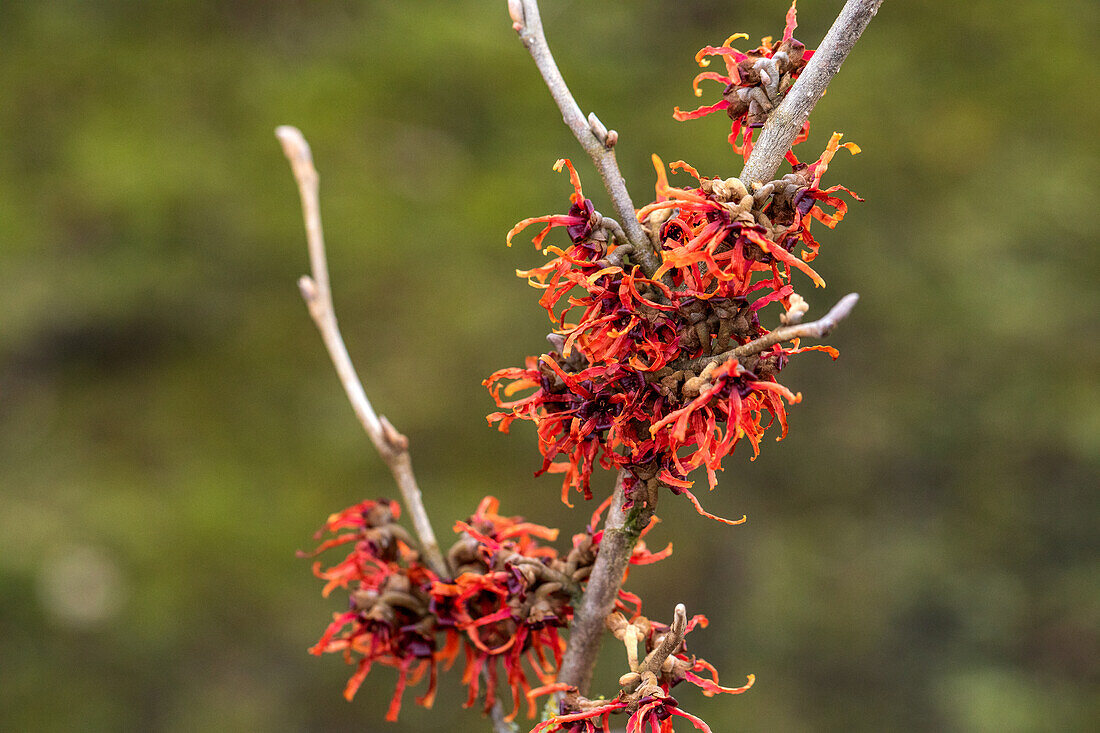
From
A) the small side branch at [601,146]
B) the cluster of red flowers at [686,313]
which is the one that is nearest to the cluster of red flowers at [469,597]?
the cluster of red flowers at [686,313]

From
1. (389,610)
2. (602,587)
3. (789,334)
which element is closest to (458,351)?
(389,610)

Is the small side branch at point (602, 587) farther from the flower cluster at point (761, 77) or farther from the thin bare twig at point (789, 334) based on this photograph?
the flower cluster at point (761, 77)

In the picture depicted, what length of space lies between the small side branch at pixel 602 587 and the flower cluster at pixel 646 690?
42 mm

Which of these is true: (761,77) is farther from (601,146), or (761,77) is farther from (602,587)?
(602,587)

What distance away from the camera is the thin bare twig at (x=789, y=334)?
48 centimetres

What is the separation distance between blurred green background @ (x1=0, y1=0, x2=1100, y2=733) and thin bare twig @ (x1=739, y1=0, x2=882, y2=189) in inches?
80.6

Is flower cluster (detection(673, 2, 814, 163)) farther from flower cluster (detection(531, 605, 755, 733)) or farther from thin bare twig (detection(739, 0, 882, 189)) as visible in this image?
flower cluster (detection(531, 605, 755, 733))

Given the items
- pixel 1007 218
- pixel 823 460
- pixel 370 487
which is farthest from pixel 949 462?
pixel 370 487

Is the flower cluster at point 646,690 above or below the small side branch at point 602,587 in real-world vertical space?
below

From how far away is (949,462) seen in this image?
2986 millimetres

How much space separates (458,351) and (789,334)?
226 centimetres

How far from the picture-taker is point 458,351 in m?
2.77

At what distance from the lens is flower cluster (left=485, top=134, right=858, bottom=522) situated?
1.97 feet

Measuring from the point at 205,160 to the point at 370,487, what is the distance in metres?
1.08
